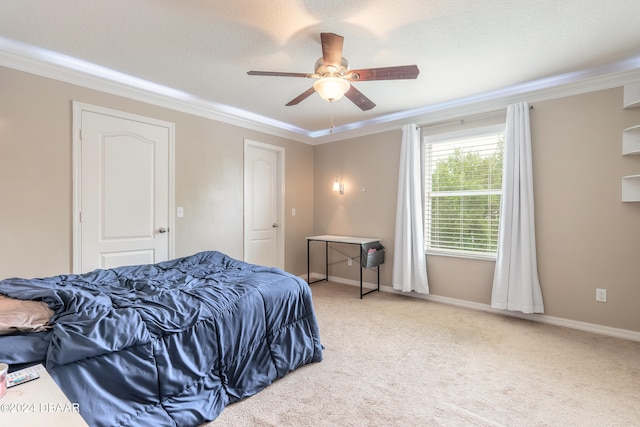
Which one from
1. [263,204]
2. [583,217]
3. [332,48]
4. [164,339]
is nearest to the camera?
[164,339]

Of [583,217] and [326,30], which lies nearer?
[326,30]

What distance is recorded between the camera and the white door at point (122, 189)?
290 centimetres

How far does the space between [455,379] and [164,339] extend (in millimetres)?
1945

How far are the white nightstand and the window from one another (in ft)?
12.6

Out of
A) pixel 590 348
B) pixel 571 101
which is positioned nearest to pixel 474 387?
pixel 590 348

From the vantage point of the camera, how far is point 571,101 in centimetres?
308

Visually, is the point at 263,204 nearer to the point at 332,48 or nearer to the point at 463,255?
the point at 463,255

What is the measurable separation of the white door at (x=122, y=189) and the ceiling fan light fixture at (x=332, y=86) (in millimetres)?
2104

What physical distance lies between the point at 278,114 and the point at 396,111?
1.59 meters

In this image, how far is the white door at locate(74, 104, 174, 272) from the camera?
290 cm

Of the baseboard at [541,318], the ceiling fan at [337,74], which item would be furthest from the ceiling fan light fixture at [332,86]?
the baseboard at [541,318]

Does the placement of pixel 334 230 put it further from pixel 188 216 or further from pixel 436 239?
pixel 188 216

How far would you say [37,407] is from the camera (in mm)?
890

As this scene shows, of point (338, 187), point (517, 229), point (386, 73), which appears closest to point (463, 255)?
point (517, 229)
